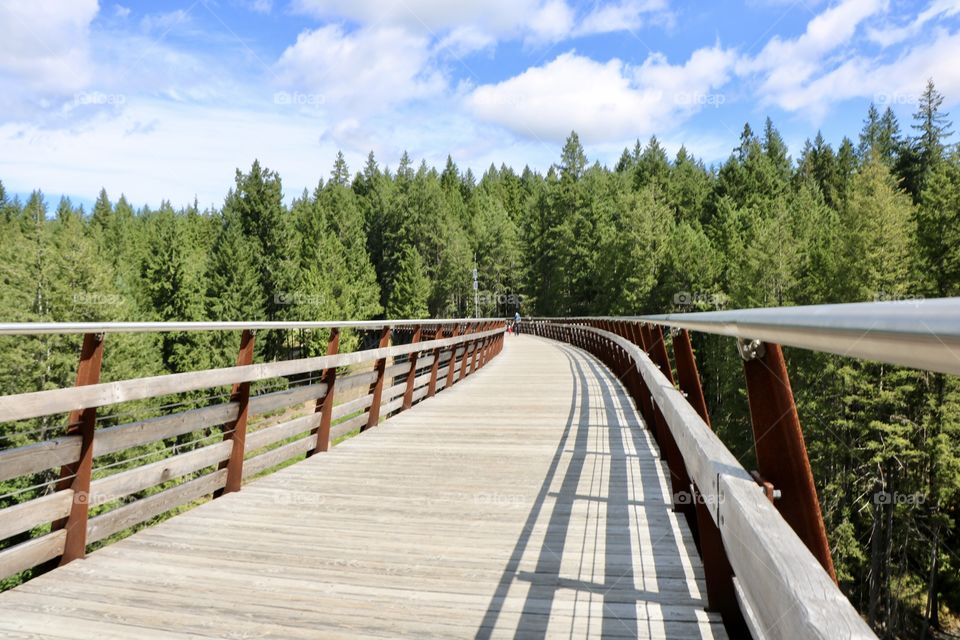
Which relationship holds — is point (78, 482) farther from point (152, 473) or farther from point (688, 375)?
point (688, 375)

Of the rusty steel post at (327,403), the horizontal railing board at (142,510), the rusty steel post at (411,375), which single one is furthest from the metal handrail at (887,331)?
the rusty steel post at (411,375)

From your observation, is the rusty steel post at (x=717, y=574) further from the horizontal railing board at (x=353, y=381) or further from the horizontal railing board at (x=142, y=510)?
the horizontal railing board at (x=353, y=381)

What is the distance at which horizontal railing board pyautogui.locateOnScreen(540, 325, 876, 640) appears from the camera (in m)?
0.92

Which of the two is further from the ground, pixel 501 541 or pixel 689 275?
pixel 689 275

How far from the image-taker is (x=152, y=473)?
3.92 m

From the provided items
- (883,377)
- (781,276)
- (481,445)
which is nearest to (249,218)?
(781,276)

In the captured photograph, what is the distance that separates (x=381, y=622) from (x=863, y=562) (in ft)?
102

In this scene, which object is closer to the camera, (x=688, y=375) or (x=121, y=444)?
(x=121, y=444)

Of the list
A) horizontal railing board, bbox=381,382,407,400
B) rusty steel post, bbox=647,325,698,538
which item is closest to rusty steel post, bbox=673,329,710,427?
rusty steel post, bbox=647,325,698,538

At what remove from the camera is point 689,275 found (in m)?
55.3

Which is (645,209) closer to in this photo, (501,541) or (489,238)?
(489,238)

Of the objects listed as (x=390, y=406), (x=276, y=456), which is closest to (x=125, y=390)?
(x=276, y=456)

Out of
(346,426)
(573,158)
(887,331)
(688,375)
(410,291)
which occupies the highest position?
(573,158)

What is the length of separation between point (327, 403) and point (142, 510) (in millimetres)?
2533
